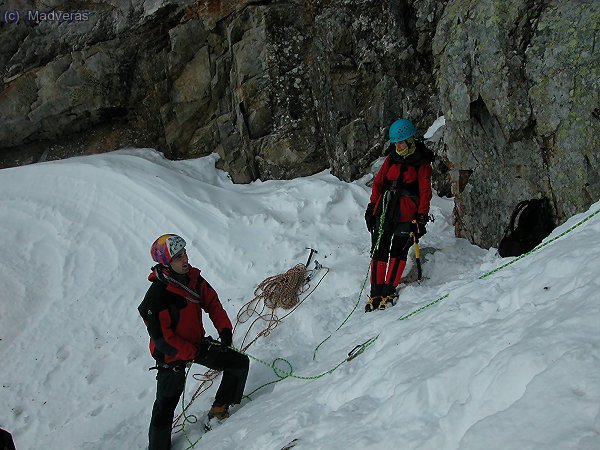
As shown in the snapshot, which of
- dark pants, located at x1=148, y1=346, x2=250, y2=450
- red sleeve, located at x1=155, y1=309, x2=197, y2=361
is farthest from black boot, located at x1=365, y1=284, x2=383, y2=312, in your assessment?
red sleeve, located at x1=155, y1=309, x2=197, y2=361

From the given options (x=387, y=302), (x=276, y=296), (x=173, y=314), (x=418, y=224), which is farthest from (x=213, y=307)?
(x=418, y=224)

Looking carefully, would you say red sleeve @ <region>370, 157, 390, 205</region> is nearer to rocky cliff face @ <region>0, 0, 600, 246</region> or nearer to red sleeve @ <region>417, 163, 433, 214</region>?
red sleeve @ <region>417, 163, 433, 214</region>

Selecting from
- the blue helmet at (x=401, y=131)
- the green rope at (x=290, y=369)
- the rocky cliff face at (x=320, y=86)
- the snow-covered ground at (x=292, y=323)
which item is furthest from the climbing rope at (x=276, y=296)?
the rocky cliff face at (x=320, y=86)

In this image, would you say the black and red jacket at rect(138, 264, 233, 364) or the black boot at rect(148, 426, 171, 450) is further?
the black boot at rect(148, 426, 171, 450)

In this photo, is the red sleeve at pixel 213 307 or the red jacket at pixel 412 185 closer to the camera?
the red sleeve at pixel 213 307

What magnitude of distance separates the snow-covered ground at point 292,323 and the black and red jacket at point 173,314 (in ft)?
2.90

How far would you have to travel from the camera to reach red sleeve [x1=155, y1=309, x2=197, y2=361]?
14.7 ft

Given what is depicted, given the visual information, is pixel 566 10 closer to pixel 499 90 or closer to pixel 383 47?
pixel 499 90

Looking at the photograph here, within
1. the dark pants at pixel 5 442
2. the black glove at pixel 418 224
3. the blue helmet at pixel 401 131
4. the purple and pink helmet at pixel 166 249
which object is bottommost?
the dark pants at pixel 5 442

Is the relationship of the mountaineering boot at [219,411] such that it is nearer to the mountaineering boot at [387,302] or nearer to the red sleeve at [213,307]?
the red sleeve at [213,307]

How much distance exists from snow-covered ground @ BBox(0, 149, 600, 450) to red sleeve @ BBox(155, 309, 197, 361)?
81 cm

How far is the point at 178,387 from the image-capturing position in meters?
4.74

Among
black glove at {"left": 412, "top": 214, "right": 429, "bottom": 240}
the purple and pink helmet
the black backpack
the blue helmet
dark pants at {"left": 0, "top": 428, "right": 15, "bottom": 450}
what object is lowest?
the black backpack

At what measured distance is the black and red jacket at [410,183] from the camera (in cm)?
582
